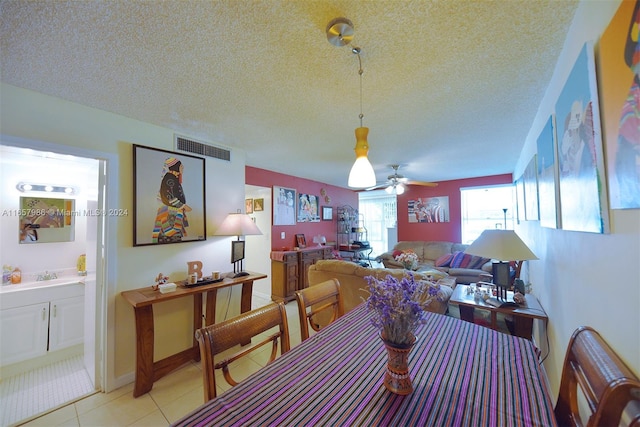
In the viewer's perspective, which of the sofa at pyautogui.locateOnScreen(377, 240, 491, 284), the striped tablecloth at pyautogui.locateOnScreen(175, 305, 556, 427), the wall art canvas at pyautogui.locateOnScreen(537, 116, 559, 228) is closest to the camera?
the striped tablecloth at pyautogui.locateOnScreen(175, 305, 556, 427)

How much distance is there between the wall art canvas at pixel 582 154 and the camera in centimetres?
81

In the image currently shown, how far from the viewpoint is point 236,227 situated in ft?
8.43

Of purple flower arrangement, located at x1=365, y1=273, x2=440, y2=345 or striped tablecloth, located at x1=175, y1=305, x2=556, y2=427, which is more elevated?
purple flower arrangement, located at x1=365, y1=273, x2=440, y2=345

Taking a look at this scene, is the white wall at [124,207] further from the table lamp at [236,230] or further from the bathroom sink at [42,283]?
the bathroom sink at [42,283]

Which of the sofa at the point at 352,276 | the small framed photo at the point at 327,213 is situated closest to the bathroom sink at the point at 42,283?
the sofa at the point at 352,276

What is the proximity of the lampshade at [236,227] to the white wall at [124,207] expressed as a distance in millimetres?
206

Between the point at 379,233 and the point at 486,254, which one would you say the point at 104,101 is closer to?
the point at 486,254

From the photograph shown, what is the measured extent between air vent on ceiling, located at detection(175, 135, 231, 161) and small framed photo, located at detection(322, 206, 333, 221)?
9.66ft

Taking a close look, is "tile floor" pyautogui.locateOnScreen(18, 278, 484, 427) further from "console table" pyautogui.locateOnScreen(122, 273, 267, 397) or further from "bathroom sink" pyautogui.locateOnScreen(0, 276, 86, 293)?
"bathroom sink" pyautogui.locateOnScreen(0, 276, 86, 293)

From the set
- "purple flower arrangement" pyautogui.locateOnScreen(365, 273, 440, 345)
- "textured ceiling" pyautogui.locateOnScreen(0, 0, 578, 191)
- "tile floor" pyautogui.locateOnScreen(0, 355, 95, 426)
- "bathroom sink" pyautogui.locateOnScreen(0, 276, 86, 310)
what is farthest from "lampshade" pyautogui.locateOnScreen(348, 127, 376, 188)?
"bathroom sink" pyautogui.locateOnScreen(0, 276, 86, 310)

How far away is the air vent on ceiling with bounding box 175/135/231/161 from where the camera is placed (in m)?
2.47

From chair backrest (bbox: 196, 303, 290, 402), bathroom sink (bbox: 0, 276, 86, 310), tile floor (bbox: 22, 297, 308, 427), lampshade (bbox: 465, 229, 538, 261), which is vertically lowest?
tile floor (bbox: 22, 297, 308, 427)

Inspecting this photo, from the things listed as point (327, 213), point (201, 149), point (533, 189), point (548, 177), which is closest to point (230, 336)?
point (548, 177)

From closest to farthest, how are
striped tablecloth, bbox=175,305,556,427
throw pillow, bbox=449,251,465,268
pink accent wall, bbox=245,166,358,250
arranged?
striped tablecloth, bbox=175,305,556,427, pink accent wall, bbox=245,166,358,250, throw pillow, bbox=449,251,465,268
